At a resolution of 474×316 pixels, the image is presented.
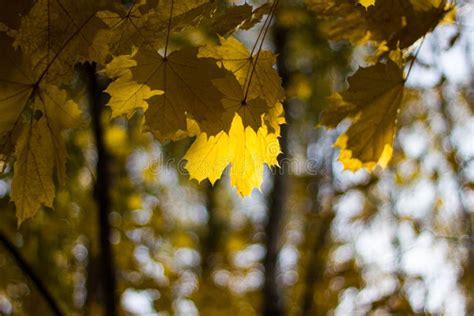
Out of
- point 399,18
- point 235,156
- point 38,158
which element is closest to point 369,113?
point 399,18

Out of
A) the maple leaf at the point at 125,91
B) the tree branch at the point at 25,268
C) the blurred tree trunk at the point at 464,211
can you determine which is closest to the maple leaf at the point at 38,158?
the maple leaf at the point at 125,91

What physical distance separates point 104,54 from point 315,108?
343cm

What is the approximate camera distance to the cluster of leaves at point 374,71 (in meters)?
1.24

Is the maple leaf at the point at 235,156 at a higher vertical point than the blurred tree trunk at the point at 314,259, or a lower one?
higher

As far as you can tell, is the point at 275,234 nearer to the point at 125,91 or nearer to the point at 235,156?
the point at 235,156

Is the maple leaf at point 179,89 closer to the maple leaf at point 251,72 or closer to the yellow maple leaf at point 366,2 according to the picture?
the maple leaf at point 251,72

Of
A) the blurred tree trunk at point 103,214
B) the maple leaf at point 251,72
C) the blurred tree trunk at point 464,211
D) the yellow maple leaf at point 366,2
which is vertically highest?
the yellow maple leaf at point 366,2

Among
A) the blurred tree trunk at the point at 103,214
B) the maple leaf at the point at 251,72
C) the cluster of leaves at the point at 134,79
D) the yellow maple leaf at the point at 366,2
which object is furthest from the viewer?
the blurred tree trunk at the point at 103,214

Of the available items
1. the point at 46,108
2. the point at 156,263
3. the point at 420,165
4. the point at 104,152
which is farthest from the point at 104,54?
the point at 420,165

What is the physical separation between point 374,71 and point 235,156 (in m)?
0.37

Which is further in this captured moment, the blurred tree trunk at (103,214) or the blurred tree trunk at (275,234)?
the blurred tree trunk at (275,234)

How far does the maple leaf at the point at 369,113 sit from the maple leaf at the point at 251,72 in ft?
0.82

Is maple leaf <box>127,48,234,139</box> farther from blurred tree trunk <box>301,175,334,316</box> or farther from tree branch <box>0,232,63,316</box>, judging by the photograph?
blurred tree trunk <box>301,175,334,316</box>

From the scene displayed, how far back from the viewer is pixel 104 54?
1.09 meters
